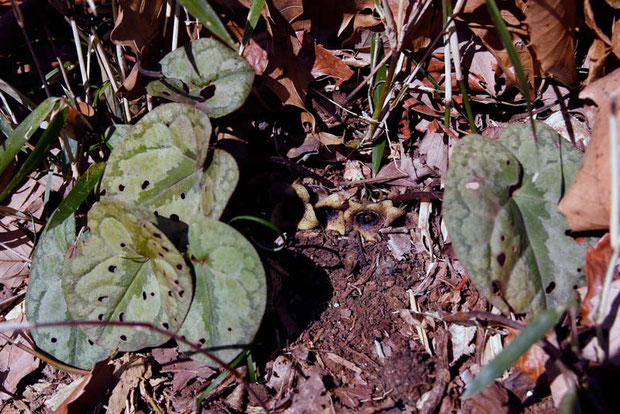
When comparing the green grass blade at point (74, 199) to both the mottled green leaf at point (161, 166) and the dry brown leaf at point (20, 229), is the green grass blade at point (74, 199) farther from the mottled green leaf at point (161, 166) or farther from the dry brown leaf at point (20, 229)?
the dry brown leaf at point (20, 229)

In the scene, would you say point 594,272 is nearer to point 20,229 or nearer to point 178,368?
point 178,368

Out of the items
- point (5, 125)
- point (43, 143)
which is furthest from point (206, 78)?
point (5, 125)

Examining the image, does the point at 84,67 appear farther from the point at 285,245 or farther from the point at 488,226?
the point at 488,226

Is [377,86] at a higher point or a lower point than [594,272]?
higher

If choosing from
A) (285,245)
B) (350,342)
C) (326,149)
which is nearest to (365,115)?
(326,149)

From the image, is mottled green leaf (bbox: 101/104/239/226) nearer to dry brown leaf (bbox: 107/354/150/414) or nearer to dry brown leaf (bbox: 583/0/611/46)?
dry brown leaf (bbox: 107/354/150/414)

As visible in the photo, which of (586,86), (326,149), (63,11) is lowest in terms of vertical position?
(326,149)
